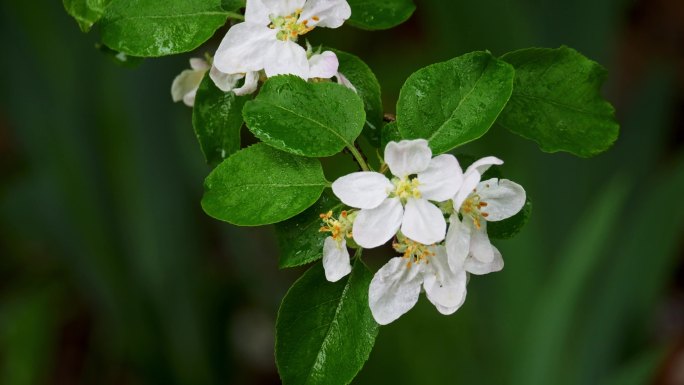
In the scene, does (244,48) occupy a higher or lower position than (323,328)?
higher

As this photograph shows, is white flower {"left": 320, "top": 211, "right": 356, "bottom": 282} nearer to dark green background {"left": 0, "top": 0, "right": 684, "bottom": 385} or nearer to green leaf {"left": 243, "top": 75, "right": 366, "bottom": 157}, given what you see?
green leaf {"left": 243, "top": 75, "right": 366, "bottom": 157}

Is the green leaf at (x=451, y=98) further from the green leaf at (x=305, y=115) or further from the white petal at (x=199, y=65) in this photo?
the white petal at (x=199, y=65)

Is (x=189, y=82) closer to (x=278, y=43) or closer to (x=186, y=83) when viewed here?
(x=186, y=83)

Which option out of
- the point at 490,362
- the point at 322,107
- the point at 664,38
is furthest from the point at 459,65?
the point at 664,38

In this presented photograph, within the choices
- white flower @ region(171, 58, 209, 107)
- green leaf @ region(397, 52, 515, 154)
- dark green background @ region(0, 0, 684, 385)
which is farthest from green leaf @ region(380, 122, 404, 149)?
dark green background @ region(0, 0, 684, 385)

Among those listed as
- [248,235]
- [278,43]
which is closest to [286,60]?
[278,43]
